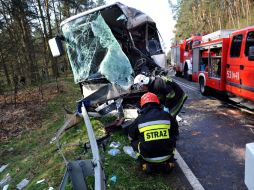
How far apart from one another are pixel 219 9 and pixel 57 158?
43405 millimetres

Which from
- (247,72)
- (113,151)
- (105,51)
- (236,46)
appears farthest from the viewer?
(236,46)

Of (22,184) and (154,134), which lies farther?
(22,184)

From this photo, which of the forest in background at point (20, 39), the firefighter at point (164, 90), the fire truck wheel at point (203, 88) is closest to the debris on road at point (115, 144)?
the firefighter at point (164, 90)

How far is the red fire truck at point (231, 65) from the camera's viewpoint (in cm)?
701

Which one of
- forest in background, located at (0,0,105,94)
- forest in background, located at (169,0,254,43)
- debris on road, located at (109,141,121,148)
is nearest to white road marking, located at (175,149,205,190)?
debris on road, located at (109,141,121,148)

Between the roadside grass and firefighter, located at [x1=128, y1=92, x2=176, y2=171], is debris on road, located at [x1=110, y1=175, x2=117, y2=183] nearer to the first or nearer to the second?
the roadside grass

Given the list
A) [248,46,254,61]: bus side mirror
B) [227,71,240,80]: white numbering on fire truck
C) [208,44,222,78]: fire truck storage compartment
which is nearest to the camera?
[248,46,254,61]: bus side mirror

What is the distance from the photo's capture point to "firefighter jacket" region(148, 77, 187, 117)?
5.44 meters

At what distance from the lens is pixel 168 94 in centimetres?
548

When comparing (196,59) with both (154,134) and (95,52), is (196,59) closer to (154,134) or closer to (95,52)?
(95,52)

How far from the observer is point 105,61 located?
597 cm

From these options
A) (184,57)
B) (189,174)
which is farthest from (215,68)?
(184,57)

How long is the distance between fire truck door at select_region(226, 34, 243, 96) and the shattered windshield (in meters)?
3.75

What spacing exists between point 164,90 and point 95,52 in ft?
6.64
